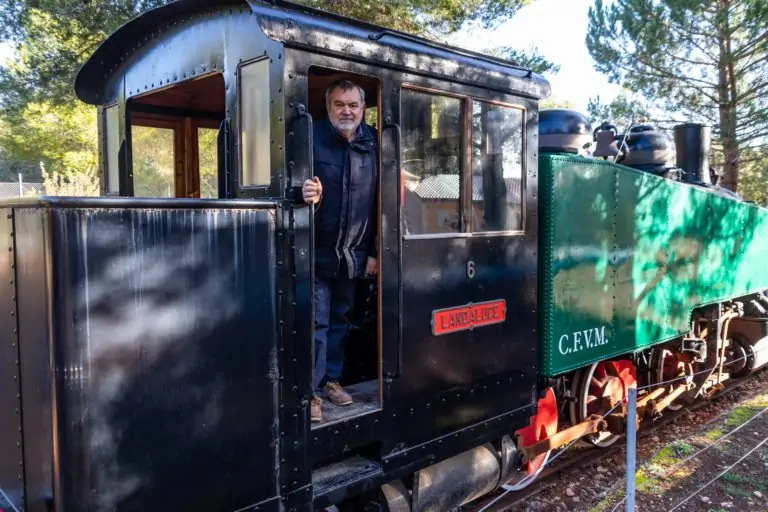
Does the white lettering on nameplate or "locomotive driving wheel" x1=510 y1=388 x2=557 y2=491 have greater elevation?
the white lettering on nameplate

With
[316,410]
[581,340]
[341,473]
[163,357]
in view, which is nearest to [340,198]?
[316,410]

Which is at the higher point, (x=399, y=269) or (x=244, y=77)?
(x=244, y=77)

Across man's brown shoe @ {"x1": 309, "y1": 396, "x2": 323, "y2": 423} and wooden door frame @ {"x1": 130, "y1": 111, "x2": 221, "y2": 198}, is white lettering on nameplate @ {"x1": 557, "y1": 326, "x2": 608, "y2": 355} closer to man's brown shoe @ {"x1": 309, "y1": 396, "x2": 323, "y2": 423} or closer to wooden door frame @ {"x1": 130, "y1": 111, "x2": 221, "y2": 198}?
man's brown shoe @ {"x1": 309, "y1": 396, "x2": 323, "y2": 423}

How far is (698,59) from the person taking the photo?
1431 centimetres

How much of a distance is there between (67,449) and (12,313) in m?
0.55

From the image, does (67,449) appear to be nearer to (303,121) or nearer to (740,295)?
(303,121)

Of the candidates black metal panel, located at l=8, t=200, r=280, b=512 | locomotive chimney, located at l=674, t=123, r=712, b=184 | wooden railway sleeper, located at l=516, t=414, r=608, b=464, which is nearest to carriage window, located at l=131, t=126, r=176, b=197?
black metal panel, located at l=8, t=200, r=280, b=512

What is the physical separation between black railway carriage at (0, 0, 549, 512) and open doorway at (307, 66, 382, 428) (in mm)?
19

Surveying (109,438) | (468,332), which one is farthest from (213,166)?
(109,438)

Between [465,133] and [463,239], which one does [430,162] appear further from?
[463,239]

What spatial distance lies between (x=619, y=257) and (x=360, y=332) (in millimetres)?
2290

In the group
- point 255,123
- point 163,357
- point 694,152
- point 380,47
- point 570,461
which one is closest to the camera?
point 163,357

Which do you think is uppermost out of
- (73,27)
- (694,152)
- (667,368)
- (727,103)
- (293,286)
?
(73,27)

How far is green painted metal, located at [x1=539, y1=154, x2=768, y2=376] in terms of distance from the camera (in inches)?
161
